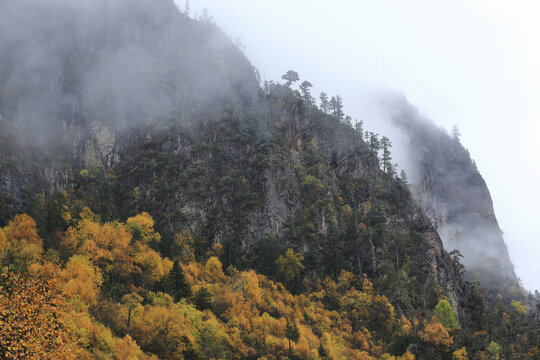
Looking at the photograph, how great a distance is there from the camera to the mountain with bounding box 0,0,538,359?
69.3m

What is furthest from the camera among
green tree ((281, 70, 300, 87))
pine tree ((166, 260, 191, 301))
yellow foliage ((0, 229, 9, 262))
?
green tree ((281, 70, 300, 87))

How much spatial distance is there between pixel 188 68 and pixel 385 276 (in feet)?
341

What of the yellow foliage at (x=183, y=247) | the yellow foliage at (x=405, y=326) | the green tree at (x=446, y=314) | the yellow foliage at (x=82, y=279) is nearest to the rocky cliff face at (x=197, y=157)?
the yellow foliage at (x=183, y=247)

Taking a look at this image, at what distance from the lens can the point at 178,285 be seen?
7494 cm

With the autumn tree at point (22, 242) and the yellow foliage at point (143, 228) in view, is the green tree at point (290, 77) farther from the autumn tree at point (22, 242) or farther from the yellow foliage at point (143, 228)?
the autumn tree at point (22, 242)

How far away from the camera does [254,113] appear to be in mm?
134625

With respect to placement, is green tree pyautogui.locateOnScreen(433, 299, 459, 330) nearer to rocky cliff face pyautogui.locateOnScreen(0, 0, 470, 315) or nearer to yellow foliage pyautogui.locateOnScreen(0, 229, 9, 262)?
rocky cliff face pyautogui.locateOnScreen(0, 0, 470, 315)

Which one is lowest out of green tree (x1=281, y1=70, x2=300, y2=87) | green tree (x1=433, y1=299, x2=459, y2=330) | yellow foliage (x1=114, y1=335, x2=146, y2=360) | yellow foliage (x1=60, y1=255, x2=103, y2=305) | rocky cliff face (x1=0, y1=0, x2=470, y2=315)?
yellow foliage (x1=114, y1=335, x2=146, y2=360)

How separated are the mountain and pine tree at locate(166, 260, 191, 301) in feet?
1.16

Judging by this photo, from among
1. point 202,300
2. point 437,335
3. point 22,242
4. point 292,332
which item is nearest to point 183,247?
point 202,300

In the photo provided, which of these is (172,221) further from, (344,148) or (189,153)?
(344,148)

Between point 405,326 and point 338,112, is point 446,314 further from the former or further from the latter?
point 338,112

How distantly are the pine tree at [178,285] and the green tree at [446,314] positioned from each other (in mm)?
57132

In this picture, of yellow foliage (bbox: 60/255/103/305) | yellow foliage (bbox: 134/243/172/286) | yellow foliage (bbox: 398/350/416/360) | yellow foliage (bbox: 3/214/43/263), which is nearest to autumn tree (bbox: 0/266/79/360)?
yellow foliage (bbox: 60/255/103/305)
